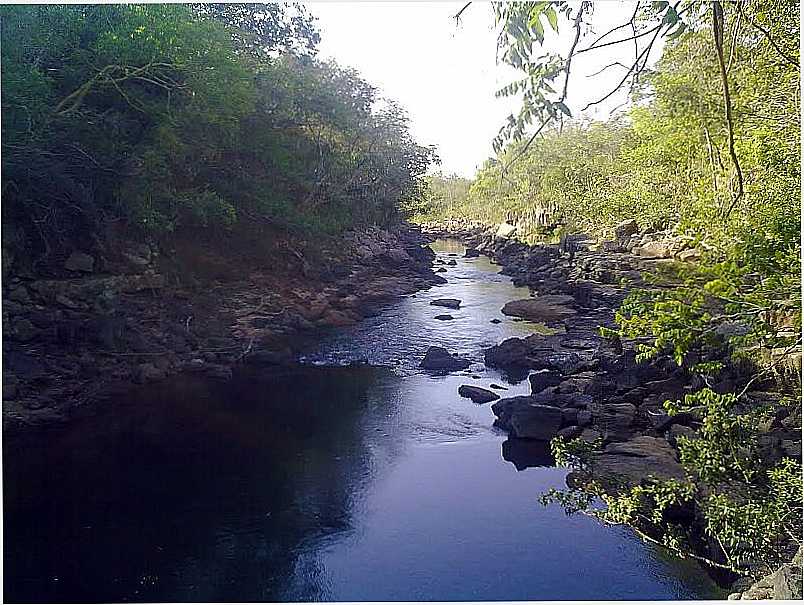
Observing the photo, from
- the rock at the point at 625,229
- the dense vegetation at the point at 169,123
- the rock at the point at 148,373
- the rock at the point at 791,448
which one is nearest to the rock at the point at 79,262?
the dense vegetation at the point at 169,123

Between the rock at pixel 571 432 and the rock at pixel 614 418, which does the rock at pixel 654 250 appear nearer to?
the rock at pixel 614 418

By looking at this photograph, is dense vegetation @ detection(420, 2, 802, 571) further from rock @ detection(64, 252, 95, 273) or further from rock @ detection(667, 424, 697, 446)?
rock @ detection(64, 252, 95, 273)

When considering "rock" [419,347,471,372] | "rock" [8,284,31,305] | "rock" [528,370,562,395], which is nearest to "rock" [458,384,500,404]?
"rock" [528,370,562,395]

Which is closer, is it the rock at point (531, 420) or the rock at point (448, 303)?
the rock at point (531, 420)

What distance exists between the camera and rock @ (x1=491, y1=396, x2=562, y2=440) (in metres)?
5.23

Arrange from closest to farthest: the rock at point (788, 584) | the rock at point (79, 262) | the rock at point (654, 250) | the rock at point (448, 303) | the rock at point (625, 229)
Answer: the rock at point (788, 584) < the rock at point (79, 262) < the rock at point (448, 303) < the rock at point (654, 250) < the rock at point (625, 229)

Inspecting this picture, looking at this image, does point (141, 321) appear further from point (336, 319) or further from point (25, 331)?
point (336, 319)

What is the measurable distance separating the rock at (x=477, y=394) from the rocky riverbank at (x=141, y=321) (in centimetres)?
191

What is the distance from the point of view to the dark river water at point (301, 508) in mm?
3631

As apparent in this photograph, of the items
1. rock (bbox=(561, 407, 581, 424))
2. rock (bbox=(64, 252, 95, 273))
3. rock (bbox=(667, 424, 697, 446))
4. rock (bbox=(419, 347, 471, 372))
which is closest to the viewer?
rock (bbox=(667, 424, 697, 446))

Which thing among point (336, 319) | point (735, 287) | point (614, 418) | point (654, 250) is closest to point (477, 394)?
point (614, 418)

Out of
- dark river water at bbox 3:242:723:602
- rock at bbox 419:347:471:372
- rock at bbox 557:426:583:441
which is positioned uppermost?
rock at bbox 419:347:471:372

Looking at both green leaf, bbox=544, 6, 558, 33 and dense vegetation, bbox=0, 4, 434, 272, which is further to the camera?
dense vegetation, bbox=0, 4, 434, 272

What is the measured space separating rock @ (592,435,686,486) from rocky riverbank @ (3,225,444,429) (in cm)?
345
